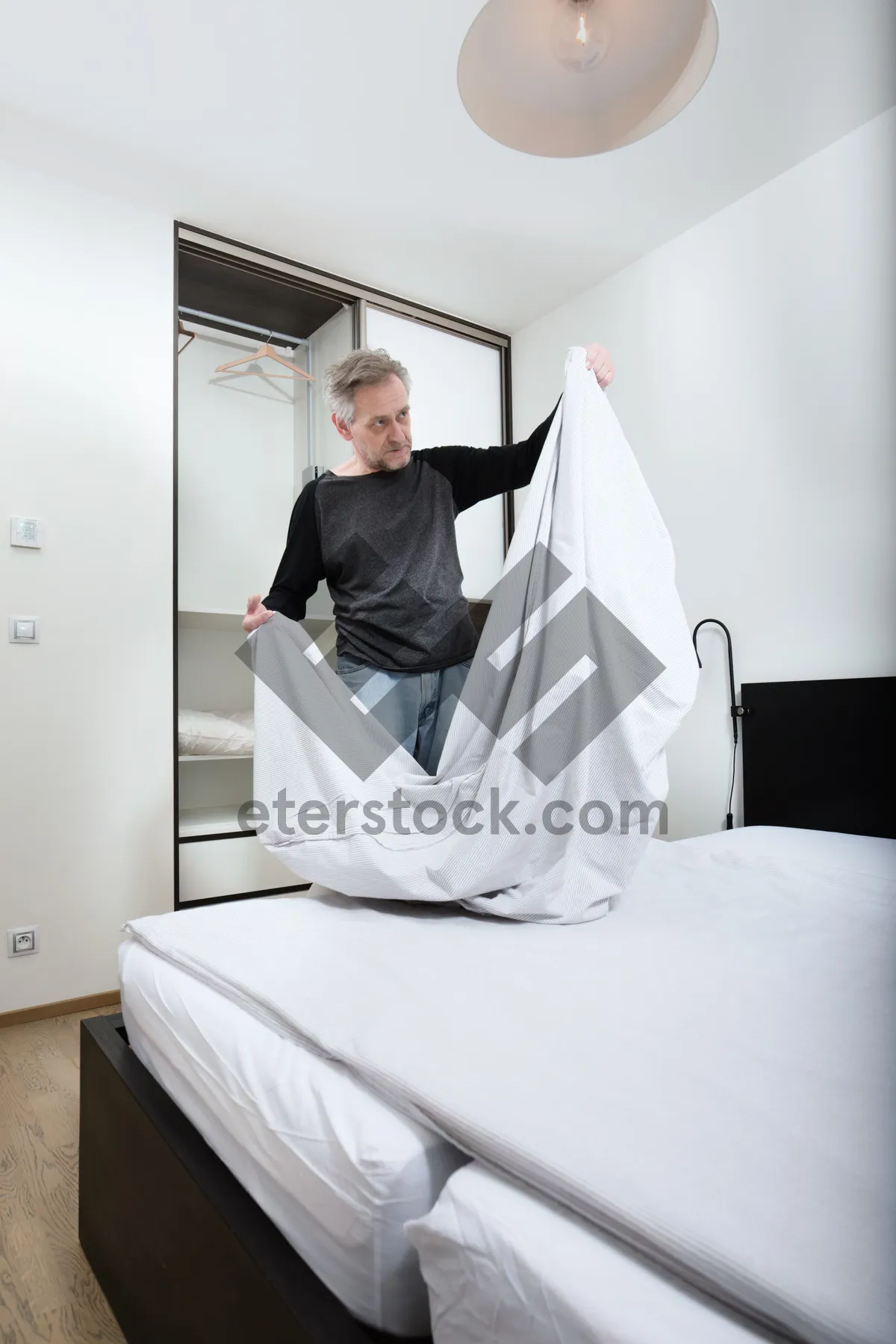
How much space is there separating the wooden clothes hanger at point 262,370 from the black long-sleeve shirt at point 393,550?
4.01ft

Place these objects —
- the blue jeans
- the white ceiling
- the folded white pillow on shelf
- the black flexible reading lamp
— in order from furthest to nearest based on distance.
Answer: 1. the folded white pillow on shelf
2. the black flexible reading lamp
3. the white ceiling
4. the blue jeans

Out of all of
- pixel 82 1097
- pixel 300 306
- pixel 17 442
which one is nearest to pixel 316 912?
pixel 82 1097

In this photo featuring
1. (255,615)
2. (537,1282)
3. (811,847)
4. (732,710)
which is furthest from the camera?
(732,710)

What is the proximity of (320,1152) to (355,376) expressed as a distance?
176cm

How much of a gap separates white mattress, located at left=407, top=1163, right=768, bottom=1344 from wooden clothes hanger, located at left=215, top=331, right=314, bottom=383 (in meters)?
2.93

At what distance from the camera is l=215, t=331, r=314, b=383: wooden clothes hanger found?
2.97m

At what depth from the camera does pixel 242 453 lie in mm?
3000

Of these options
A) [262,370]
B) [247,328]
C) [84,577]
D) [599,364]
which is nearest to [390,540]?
[599,364]

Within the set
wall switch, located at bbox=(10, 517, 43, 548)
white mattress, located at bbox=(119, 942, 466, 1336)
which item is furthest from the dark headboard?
wall switch, located at bbox=(10, 517, 43, 548)

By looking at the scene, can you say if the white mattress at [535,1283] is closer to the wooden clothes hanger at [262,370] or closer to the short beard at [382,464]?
the short beard at [382,464]

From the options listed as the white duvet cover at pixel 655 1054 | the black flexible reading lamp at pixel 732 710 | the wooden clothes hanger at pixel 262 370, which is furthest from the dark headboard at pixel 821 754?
the wooden clothes hanger at pixel 262 370

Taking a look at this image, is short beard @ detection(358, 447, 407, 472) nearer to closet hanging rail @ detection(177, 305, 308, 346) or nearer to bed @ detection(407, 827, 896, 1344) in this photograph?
closet hanging rail @ detection(177, 305, 308, 346)

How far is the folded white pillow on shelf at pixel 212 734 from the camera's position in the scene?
8.61 feet

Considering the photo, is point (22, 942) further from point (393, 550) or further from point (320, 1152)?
point (320, 1152)
